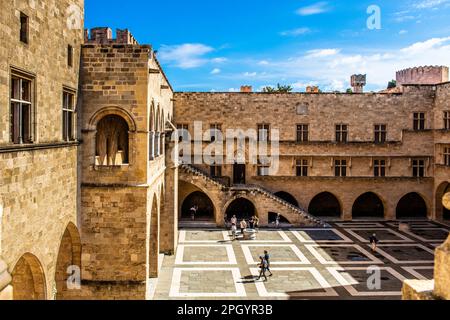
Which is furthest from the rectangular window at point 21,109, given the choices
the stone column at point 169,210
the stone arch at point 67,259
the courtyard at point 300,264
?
the stone column at point 169,210

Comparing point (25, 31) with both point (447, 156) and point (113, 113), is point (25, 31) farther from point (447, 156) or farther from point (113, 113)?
point (447, 156)

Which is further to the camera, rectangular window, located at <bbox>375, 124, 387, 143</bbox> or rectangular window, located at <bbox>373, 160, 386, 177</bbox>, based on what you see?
rectangular window, located at <bbox>373, 160, 386, 177</bbox>

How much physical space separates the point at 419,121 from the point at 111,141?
84.8ft

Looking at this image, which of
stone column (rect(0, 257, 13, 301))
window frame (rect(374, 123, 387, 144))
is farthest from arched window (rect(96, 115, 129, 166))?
window frame (rect(374, 123, 387, 144))

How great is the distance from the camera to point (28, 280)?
37.6ft

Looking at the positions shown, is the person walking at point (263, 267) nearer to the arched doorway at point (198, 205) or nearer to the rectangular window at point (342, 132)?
the arched doorway at point (198, 205)

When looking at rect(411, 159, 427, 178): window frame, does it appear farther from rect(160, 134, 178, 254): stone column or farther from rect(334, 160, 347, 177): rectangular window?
rect(160, 134, 178, 254): stone column

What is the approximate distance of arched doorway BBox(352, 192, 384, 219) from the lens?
3641 centimetres

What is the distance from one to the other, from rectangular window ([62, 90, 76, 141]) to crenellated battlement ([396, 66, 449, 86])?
36534 mm

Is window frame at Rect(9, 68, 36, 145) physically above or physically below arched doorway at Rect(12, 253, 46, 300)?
above

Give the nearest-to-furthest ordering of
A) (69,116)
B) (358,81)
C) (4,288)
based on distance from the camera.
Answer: (4,288), (69,116), (358,81)

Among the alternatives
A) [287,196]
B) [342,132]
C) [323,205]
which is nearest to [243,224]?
[287,196]
